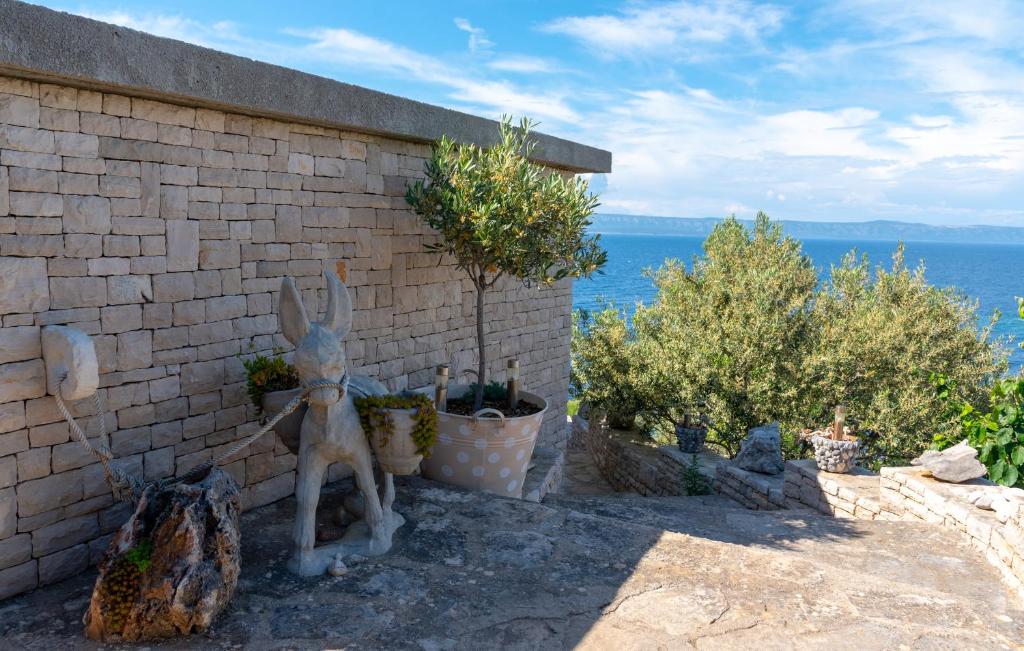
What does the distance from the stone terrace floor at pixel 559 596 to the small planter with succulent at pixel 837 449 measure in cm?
213

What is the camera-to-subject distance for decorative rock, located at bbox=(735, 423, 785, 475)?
862cm

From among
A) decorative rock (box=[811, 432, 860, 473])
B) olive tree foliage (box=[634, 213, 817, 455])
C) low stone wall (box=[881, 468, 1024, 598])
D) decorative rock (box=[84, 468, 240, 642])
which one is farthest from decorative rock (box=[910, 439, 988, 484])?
decorative rock (box=[84, 468, 240, 642])

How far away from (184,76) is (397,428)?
2.38 m

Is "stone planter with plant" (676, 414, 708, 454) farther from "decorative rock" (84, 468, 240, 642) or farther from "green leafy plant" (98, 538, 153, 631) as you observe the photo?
"green leafy plant" (98, 538, 153, 631)

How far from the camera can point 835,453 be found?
7660mm

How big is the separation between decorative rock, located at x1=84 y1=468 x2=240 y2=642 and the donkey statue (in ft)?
1.96

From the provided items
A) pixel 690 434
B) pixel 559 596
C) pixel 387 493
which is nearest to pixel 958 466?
pixel 690 434

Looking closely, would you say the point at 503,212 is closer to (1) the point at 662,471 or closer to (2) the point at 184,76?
(2) the point at 184,76

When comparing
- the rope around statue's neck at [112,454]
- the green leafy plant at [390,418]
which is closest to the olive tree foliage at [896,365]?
the green leafy plant at [390,418]

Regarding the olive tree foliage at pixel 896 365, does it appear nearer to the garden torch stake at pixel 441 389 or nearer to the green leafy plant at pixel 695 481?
the green leafy plant at pixel 695 481

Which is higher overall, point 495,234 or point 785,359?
point 495,234

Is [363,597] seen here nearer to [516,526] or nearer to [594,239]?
[516,526]

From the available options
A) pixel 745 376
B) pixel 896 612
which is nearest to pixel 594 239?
pixel 896 612

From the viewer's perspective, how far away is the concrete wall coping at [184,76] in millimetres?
3506
